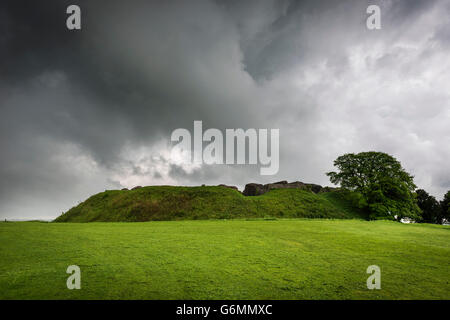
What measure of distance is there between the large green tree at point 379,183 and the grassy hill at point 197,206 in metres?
3.04

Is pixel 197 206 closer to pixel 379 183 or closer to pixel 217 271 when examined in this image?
pixel 217 271

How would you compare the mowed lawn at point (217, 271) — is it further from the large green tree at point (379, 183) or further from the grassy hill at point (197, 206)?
the large green tree at point (379, 183)

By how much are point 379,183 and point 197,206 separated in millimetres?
30794

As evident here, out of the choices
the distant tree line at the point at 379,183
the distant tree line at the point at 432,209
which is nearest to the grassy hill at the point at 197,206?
the distant tree line at the point at 379,183

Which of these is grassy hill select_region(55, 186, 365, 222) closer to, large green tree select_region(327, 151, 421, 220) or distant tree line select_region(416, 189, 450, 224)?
large green tree select_region(327, 151, 421, 220)

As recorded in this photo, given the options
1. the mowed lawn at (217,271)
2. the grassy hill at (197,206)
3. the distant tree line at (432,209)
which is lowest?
the distant tree line at (432,209)

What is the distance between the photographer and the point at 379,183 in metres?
35.7

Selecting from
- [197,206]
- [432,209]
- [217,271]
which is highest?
[217,271]

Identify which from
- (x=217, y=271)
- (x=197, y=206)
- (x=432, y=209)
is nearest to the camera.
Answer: (x=217, y=271)

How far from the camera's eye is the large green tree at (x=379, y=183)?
1323 inches

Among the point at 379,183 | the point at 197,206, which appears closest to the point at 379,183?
the point at 379,183

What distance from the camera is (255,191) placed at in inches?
2329

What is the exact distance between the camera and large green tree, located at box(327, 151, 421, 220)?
3360 cm
